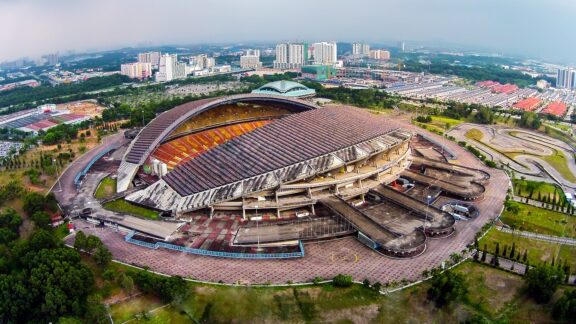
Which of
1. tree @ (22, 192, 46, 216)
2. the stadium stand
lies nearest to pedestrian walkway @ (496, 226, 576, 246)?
the stadium stand

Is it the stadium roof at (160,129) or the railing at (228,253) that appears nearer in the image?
the railing at (228,253)

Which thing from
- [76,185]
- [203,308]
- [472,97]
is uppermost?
[472,97]

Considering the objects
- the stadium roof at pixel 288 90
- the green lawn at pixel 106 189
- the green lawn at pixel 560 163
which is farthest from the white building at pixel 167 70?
the green lawn at pixel 560 163

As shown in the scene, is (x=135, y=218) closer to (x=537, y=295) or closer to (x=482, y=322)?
(x=482, y=322)

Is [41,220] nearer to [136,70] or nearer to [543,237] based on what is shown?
[543,237]

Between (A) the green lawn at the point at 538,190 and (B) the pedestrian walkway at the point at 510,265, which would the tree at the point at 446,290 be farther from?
(A) the green lawn at the point at 538,190

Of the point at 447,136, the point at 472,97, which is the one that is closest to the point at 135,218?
the point at 447,136
